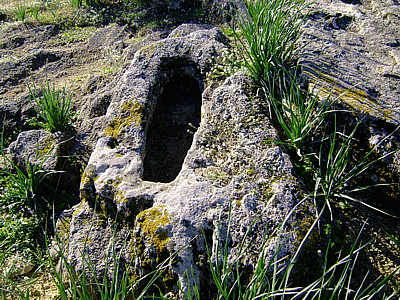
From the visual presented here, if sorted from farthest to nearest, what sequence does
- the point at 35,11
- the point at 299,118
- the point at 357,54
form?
the point at 35,11
the point at 357,54
the point at 299,118

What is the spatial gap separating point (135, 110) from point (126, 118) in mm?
145

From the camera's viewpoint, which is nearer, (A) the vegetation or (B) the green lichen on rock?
(A) the vegetation

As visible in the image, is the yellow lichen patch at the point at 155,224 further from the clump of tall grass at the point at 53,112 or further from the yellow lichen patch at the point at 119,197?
the clump of tall grass at the point at 53,112

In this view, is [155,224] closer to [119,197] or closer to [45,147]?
[119,197]

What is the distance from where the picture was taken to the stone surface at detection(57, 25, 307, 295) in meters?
2.29

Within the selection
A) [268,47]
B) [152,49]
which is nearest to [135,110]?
[152,49]

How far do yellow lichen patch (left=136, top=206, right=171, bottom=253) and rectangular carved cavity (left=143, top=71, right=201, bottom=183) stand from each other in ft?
2.40

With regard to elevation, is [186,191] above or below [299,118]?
below

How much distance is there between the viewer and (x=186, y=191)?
2539mm

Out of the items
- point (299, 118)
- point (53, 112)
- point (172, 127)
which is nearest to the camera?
point (299, 118)

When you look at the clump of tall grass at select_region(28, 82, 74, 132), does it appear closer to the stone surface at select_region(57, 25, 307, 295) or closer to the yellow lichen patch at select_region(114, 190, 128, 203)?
the stone surface at select_region(57, 25, 307, 295)

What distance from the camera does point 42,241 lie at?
10.6 ft

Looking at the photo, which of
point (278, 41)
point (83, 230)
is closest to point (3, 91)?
point (83, 230)

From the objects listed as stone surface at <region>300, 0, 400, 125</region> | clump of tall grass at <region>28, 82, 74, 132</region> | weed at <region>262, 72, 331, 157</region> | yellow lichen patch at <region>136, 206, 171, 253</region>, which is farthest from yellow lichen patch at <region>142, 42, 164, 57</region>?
yellow lichen patch at <region>136, 206, 171, 253</region>
